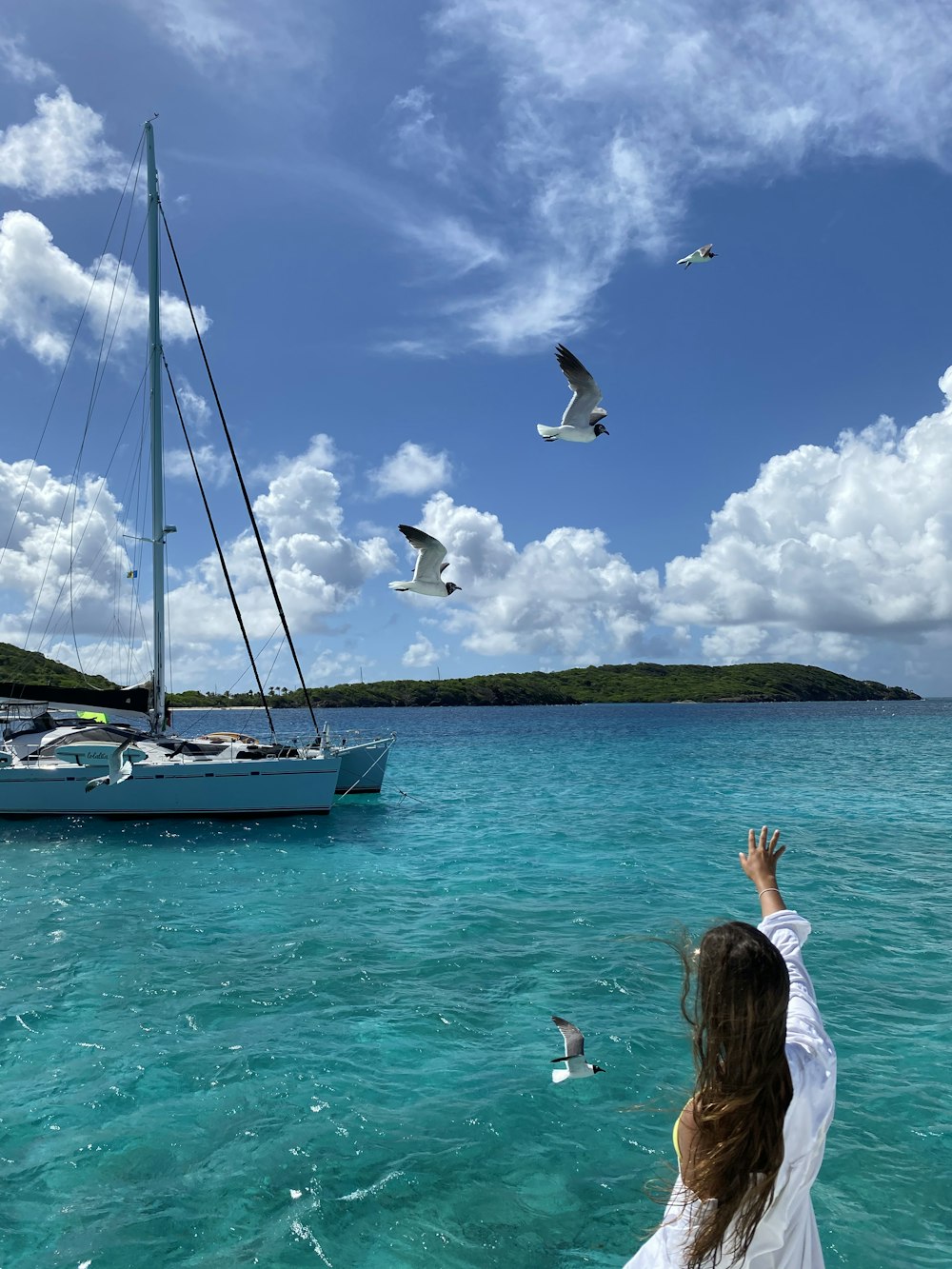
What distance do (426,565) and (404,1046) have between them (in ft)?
30.5

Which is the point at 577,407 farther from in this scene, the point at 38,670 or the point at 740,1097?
the point at 38,670

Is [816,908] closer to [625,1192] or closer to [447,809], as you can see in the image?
[625,1192]

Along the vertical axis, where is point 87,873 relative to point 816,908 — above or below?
below

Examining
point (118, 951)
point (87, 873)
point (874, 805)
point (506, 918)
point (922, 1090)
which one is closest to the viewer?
point (922, 1090)

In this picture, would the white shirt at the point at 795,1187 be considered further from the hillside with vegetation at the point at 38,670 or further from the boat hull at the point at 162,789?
the hillside with vegetation at the point at 38,670

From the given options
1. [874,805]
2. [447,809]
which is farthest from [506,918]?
[874,805]

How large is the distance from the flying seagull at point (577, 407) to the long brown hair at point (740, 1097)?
12.8 metres

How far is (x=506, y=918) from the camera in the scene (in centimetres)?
1297

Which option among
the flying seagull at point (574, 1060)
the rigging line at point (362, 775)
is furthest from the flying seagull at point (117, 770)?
the flying seagull at point (574, 1060)

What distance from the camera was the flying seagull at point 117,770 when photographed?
21.5 metres

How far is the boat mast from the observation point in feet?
79.9

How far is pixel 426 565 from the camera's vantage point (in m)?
15.7

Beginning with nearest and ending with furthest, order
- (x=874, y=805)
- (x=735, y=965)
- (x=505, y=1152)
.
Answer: (x=735, y=965)
(x=505, y=1152)
(x=874, y=805)

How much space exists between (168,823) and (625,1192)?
61.9ft
